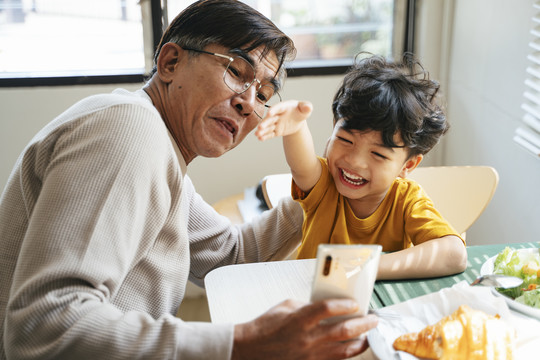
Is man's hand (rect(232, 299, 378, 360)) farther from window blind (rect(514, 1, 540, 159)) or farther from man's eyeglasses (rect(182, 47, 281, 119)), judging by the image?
window blind (rect(514, 1, 540, 159))

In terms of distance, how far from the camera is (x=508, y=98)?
7.50 ft

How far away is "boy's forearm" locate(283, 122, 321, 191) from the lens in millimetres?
1343

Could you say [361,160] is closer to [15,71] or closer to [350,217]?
[350,217]

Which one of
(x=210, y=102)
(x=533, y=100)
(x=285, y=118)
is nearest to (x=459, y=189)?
(x=533, y=100)

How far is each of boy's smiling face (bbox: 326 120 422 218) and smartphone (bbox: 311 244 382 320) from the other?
0.58 meters

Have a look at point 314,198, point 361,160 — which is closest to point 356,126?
point 361,160

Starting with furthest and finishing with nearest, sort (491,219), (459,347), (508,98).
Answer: (491,219)
(508,98)
(459,347)

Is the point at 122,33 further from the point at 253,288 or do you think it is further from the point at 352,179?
the point at 253,288

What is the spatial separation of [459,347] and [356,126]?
654 mm

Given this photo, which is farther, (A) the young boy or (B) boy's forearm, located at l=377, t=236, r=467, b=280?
(A) the young boy

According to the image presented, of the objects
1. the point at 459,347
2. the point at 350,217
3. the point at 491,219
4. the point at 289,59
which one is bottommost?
the point at 491,219

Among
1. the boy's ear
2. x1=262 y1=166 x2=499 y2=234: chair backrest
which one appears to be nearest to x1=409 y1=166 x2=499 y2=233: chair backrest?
x1=262 y1=166 x2=499 y2=234: chair backrest

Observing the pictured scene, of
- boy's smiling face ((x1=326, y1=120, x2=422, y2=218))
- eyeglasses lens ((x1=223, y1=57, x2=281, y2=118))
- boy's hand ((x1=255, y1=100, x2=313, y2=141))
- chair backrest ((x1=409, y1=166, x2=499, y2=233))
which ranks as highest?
eyeglasses lens ((x1=223, y1=57, x2=281, y2=118))

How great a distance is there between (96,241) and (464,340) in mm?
587
